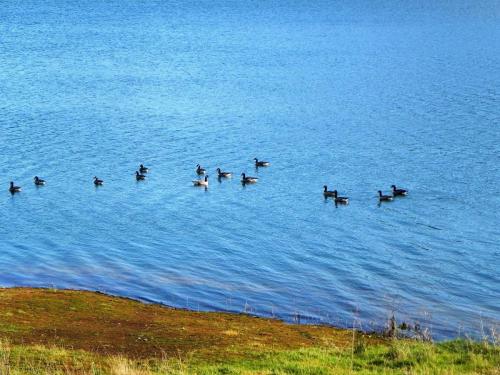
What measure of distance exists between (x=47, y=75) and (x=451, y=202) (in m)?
58.7

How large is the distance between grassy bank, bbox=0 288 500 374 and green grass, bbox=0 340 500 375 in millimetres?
27

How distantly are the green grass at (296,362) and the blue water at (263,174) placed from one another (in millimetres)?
10932

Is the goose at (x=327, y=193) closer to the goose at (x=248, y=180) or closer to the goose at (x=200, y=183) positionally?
the goose at (x=248, y=180)

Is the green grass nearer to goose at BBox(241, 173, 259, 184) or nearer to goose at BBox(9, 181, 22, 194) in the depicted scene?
goose at BBox(9, 181, 22, 194)

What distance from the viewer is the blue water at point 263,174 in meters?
40.5

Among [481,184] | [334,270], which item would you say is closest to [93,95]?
[481,184]

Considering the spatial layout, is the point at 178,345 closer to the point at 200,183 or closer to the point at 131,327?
the point at 131,327

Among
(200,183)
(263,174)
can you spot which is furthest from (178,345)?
(263,174)

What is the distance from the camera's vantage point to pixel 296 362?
22578mm

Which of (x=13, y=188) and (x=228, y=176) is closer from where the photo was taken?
(x=13, y=188)

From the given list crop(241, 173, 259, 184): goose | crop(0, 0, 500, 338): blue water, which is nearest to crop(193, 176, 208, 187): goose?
crop(0, 0, 500, 338): blue water

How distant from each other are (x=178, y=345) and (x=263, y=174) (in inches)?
1370

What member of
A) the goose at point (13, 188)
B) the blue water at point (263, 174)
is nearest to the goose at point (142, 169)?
the blue water at point (263, 174)

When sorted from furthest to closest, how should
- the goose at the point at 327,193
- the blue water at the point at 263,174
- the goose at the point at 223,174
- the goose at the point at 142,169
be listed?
the goose at the point at 142,169 < the goose at the point at 223,174 < the goose at the point at 327,193 < the blue water at the point at 263,174
